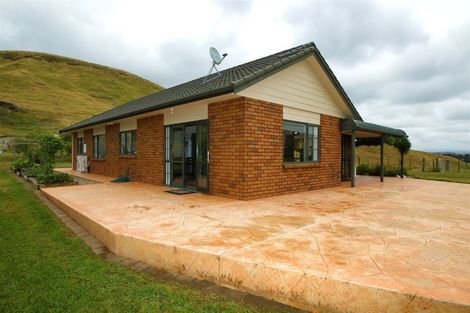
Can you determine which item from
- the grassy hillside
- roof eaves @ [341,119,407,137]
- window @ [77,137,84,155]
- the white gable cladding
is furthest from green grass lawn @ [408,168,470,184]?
the grassy hillside

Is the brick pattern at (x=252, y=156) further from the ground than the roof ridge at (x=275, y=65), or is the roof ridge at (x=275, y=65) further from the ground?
the roof ridge at (x=275, y=65)

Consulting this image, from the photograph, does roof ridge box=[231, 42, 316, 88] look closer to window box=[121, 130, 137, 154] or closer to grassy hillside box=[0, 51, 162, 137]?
window box=[121, 130, 137, 154]

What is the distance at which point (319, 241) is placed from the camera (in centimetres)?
368

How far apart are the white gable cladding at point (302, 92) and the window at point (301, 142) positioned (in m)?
0.29

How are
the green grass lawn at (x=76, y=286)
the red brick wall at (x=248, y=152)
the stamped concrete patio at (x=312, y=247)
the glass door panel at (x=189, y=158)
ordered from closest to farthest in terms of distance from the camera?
the stamped concrete patio at (x=312, y=247), the green grass lawn at (x=76, y=286), the red brick wall at (x=248, y=152), the glass door panel at (x=189, y=158)

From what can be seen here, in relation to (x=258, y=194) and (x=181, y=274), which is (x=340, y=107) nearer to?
(x=258, y=194)

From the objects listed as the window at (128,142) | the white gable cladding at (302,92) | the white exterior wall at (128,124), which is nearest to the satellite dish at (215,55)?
the white gable cladding at (302,92)

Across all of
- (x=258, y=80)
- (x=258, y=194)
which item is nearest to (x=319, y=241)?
(x=258, y=194)

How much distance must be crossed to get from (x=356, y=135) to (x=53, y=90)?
9185 centimetres

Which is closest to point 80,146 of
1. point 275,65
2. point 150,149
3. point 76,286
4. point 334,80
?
point 150,149

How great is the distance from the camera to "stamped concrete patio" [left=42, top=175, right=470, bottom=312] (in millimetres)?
2400

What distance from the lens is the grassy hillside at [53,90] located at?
173 feet

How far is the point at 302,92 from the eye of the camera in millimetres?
9086

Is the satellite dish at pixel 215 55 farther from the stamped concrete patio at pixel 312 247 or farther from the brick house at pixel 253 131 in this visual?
the stamped concrete patio at pixel 312 247
